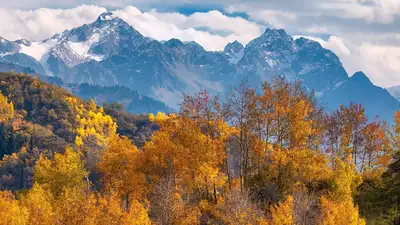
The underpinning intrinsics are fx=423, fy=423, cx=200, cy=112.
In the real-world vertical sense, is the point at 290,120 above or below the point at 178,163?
above

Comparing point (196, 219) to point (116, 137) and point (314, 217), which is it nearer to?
point (314, 217)

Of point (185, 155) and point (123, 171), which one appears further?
point (123, 171)

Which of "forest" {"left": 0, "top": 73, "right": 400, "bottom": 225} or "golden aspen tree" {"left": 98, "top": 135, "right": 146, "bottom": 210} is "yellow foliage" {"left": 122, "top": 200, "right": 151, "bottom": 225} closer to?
"forest" {"left": 0, "top": 73, "right": 400, "bottom": 225}

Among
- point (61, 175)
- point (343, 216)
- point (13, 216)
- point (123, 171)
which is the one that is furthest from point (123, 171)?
point (343, 216)

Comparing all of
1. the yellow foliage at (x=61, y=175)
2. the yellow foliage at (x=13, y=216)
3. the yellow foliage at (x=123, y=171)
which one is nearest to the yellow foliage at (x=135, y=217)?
the yellow foliage at (x=123, y=171)

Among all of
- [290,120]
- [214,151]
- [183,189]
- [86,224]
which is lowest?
[86,224]

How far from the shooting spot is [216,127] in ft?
182

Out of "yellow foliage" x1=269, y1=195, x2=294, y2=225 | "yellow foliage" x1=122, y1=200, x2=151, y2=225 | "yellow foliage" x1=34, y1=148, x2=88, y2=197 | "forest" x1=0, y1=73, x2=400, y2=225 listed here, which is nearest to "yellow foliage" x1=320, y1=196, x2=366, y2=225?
"forest" x1=0, y1=73, x2=400, y2=225

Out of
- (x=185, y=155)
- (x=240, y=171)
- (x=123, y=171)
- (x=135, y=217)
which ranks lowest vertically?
(x=135, y=217)

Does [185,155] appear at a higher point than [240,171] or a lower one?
higher

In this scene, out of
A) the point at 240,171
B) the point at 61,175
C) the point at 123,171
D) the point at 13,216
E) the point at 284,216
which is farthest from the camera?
the point at 61,175

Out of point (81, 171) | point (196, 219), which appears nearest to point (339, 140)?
point (196, 219)

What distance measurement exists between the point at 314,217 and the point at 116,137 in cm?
3298

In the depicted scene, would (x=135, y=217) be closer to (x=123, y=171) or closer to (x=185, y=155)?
(x=185, y=155)
